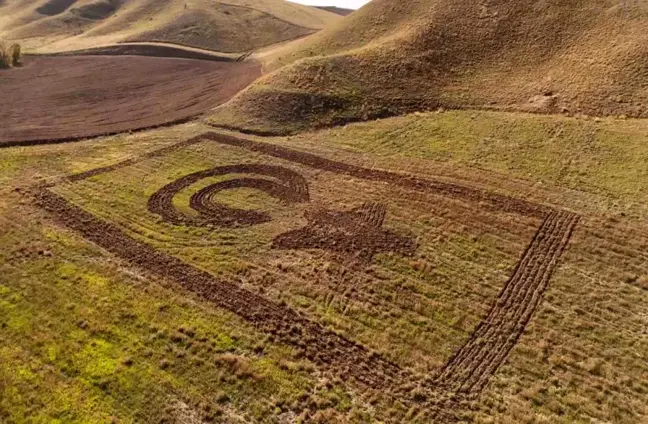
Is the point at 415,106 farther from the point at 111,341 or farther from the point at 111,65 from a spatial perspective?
the point at 111,65

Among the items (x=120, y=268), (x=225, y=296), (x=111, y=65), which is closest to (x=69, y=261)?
(x=120, y=268)

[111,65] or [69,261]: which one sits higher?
[111,65]

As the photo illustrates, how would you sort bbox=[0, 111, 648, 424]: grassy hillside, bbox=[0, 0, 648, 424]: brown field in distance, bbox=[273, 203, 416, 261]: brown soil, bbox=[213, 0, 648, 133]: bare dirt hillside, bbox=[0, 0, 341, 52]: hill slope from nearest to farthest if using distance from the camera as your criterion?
1. bbox=[0, 111, 648, 424]: grassy hillside
2. bbox=[0, 0, 648, 424]: brown field in distance
3. bbox=[273, 203, 416, 261]: brown soil
4. bbox=[213, 0, 648, 133]: bare dirt hillside
5. bbox=[0, 0, 341, 52]: hill slope

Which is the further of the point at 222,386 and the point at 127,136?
the point at 127,136

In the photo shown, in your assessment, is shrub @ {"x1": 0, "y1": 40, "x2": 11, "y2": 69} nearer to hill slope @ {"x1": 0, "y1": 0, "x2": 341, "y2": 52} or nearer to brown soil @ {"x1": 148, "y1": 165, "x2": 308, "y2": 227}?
hill slope @ {"x1": 0, "y1": 0, "x2": 341, "y2": 52}

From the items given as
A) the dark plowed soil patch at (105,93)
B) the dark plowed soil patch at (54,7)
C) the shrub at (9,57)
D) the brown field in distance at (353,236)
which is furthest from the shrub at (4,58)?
the dark plowed soil patch at (54,7)

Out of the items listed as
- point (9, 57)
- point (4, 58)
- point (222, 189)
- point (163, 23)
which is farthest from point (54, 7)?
point (222, 189)

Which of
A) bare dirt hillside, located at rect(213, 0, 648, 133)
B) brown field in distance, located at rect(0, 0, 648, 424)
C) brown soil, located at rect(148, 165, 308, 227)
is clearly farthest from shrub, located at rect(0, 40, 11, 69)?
brown soil, located at rect(148, 165, 308, 227)
